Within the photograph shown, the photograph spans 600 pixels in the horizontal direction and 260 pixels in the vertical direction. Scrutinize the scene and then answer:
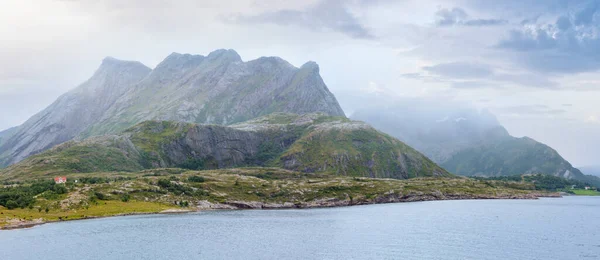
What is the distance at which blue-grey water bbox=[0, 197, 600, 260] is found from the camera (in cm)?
10019

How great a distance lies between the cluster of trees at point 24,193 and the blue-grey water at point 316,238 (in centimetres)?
2762

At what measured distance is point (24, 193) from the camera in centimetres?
18512

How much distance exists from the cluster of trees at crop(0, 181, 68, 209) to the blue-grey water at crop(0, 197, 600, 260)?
2762 cm

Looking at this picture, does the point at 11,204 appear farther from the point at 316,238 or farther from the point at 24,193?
the point at 316,238

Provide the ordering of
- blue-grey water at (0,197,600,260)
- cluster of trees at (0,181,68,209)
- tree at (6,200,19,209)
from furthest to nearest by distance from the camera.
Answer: cluster of trees at (0,181,68,209) < tree at (6,200,19,209) < blue-grey water at (0,197,600,260)

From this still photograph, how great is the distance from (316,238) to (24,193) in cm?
12619

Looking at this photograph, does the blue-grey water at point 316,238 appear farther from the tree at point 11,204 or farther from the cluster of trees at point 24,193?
the cluster of trees at point 24,193

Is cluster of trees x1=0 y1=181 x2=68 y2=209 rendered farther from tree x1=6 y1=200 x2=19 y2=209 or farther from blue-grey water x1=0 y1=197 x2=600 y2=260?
blue-grey water x1=0 y1=197 x2=600 y2=260

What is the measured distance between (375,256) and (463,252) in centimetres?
1867

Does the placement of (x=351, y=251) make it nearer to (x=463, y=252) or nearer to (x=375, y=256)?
(x=375, y=256)

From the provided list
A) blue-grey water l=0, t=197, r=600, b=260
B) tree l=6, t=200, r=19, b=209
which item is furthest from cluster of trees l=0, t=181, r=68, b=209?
blue-grey water l=0, t=197, r=600, b=260

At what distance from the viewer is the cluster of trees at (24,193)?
17338 centimetres

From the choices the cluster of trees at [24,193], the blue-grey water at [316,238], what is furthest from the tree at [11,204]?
the blue-grey water at [316,238]

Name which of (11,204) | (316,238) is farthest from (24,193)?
(316,238)
